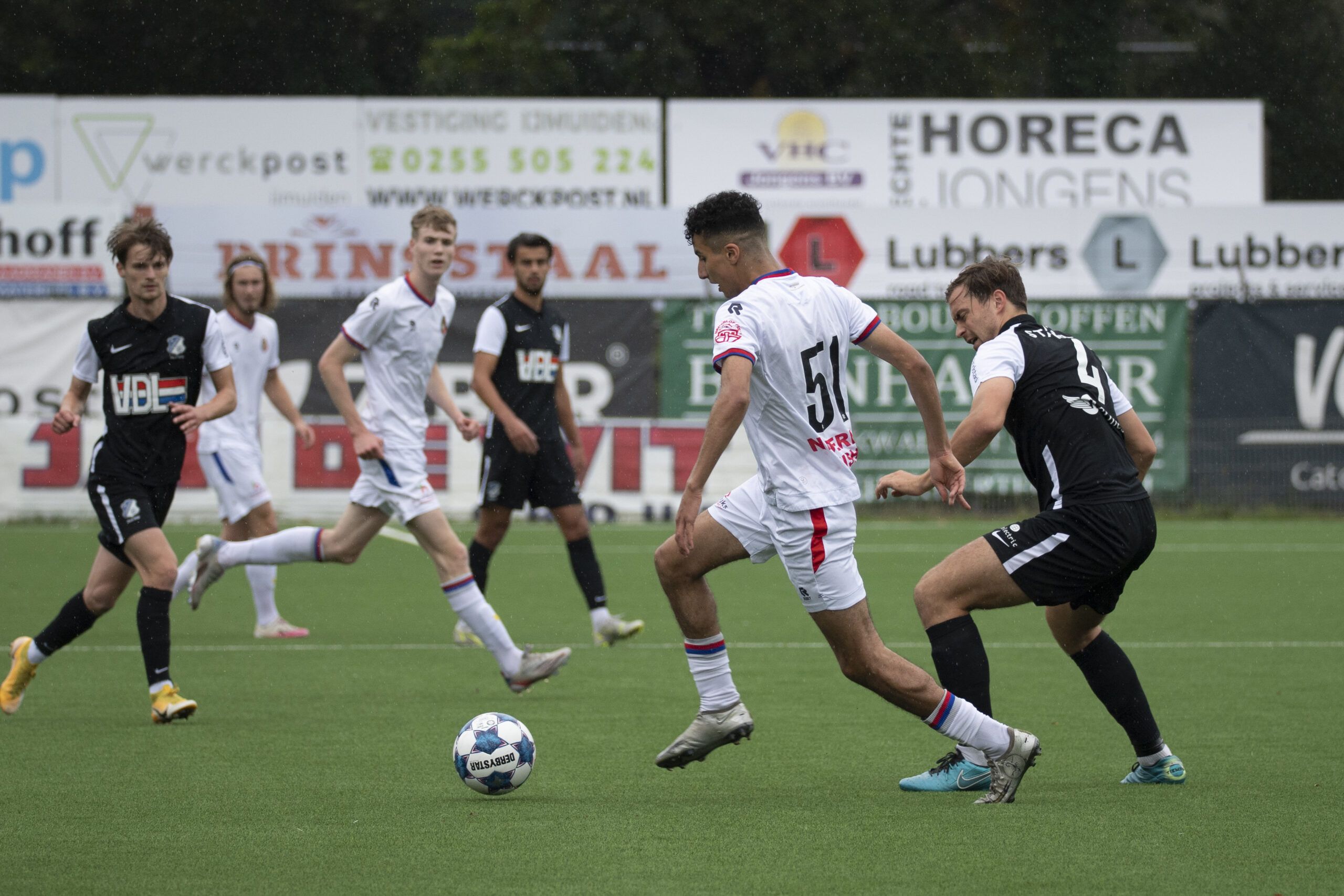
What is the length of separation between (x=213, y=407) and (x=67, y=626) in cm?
112

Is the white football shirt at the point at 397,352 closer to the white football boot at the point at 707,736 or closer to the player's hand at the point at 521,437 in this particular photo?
the player's hand at the point at 521,437

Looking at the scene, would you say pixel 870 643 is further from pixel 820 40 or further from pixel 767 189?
pixel 820 40

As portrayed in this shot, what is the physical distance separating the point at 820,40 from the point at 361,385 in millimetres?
15677

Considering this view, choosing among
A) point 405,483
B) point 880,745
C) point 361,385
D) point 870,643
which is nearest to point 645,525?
point 361,385

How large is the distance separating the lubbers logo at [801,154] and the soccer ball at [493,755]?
1806 centimetres

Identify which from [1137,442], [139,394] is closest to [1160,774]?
[1137,442]

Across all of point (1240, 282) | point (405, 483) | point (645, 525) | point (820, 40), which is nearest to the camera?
point (405, 483)

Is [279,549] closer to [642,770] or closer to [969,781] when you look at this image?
[642,770]

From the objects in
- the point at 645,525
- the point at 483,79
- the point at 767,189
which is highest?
the point at 483,79

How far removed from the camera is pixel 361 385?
61.5 feet

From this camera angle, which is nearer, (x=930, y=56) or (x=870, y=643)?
(x=870, y=643)

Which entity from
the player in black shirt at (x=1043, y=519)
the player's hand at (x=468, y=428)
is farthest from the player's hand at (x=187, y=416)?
the player in black shirt at (x=1043, y=519)

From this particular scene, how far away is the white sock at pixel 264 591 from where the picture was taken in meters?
9.55

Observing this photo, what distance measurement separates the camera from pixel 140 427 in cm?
688
